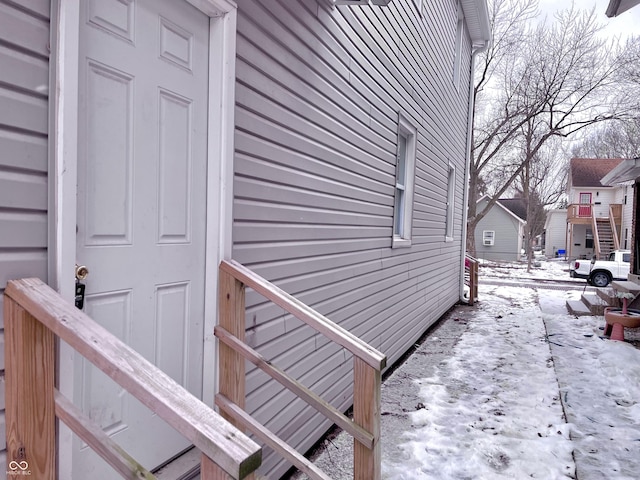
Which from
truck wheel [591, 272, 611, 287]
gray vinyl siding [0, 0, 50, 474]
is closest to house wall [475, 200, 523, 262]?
truck wheel [591, 272, 611, 287]

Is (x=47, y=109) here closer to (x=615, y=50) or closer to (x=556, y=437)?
(x=556, y=437)

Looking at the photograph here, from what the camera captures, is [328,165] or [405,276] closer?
[328,165]

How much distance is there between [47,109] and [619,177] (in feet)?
29.6

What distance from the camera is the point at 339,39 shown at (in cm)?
342

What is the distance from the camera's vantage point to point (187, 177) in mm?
2025

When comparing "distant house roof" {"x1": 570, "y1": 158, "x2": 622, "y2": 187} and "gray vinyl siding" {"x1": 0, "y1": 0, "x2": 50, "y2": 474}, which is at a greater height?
"distant house roof" {"x1": 570, "y1": 158, "x2": 622, "y2": 187}

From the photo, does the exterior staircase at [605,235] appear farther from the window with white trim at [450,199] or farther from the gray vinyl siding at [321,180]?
the gray vinyl siding at [321,180]

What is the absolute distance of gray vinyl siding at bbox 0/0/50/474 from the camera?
1.29 metres

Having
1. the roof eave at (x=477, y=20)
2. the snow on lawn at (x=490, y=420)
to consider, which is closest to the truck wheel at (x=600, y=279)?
the roof eave at (x=477, y=20)

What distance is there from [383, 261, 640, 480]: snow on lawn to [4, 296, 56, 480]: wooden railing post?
6.95 ft

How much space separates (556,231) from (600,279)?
2302 cm

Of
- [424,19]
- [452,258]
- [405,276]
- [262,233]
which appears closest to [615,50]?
[452,258]

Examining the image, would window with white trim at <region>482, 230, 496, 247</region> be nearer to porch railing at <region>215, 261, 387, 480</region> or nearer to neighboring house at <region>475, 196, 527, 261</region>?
neighboring house at <region>475, 196, 527, 261</region>

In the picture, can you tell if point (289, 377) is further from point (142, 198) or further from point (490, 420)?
point (490, 420)
